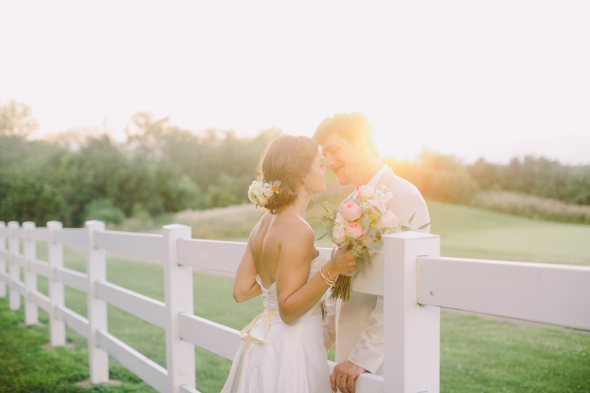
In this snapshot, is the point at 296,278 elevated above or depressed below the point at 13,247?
above

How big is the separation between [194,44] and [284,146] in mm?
52729

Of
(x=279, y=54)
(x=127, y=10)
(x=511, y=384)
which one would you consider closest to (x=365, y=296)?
(x=511, y=384)

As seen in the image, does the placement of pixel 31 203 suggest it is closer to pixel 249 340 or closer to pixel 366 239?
pixel 249 340

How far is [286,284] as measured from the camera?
76.7 inches

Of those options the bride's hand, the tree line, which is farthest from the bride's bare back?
the tree line

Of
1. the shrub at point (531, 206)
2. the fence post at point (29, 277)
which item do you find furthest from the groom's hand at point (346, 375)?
the shrub at point (531, 206)

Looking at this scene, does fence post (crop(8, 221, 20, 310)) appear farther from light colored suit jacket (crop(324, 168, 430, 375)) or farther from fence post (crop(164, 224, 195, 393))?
light colored suit jacket (crop(324, 168, 430, 375))

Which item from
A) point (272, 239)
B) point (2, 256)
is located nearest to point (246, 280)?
point (272, 239)

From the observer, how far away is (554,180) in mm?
34156

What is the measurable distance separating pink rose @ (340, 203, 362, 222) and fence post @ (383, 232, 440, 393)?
5.4 inches

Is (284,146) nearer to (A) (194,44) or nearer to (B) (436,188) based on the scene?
(B) (436,188)

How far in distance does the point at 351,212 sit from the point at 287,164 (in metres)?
0.56

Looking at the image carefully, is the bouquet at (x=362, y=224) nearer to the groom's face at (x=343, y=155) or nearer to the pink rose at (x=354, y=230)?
the pink rose at (x=354, y=230)

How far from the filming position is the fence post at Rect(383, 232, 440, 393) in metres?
1.63
